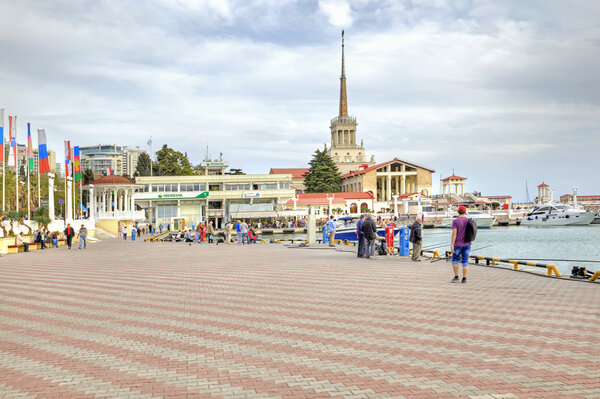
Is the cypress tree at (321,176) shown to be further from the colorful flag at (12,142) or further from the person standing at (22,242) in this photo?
the person standing at (22,242)

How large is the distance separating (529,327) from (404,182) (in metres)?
99.5

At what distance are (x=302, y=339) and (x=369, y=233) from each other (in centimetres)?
1342

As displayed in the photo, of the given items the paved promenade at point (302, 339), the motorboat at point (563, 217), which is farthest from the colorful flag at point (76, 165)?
the motorboat at point (563, 217)

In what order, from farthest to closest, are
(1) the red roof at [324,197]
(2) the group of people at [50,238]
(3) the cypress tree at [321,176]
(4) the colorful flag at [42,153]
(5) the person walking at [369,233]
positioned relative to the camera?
1. (3) the cypress tree at [321,176]
2. (1) the red roof at [324,197]
3. (4) the colorful flag at [42,153]
4. (2) the group of people at [50,238]
5. (5) the person walking at [369,233]

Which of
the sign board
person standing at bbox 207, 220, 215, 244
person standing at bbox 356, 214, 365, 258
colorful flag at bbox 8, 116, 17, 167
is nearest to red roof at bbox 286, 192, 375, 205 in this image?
the sign board

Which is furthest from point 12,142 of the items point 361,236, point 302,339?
point 302,339

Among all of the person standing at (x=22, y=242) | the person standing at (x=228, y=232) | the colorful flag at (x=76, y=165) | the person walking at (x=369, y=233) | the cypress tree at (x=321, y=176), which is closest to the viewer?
the person walking at (x=369, y=233)

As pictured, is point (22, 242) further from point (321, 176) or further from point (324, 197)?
point (321, 176)

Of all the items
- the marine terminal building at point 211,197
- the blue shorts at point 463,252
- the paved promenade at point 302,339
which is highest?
the marine terminal building at point 211,197

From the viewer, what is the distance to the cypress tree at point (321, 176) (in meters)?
103

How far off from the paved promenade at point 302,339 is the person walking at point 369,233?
695 centimetres

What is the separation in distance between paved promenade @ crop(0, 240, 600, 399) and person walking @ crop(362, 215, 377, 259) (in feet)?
22.8

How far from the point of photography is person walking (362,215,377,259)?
20125mm

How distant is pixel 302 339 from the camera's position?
7078 mm
